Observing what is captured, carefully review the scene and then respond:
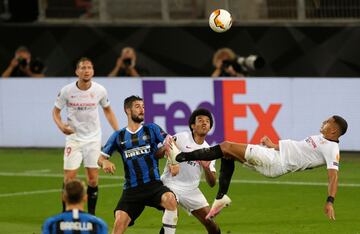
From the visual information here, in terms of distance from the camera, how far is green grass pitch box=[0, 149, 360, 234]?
18.2 m

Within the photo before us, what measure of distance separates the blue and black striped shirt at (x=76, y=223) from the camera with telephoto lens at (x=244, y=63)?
1556cm

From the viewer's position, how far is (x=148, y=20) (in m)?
31.6

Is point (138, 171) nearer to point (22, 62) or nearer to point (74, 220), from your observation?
point (74, 220)

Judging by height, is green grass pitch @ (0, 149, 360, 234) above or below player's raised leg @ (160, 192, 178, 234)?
below

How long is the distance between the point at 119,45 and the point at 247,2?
388 cm

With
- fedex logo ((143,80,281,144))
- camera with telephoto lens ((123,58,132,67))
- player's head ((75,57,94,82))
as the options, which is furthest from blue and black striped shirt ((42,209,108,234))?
camera with telephoto lens ((123,58,132,67))

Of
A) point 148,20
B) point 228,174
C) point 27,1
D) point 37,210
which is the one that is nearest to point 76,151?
point 37,210

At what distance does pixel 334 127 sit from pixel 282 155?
0.83 m

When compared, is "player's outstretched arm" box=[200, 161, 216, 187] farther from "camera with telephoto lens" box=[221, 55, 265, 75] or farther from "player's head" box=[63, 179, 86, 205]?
"camera with telephoto lens" box=[221, 55, 265, 75]

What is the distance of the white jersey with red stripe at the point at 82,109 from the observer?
1900 cm

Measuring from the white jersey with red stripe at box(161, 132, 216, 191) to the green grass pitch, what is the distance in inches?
81.1

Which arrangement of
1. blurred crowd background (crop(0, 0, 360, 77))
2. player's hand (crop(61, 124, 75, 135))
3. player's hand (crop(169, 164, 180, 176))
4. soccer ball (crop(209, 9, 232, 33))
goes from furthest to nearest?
blurred crowd background (crop(0, 0, 360, 77)), soccer ball (crop(209, 9, 232, 33)), player's hand (crop(61, 124, 75, 135)), player's hand (crop(169, 164, 180, 176))

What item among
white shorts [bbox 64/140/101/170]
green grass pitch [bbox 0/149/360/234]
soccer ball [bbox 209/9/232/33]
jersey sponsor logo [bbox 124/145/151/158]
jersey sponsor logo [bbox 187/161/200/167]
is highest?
soccer ball [bbox 209/9/232/33]

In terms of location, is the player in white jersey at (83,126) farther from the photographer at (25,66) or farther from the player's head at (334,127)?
the photographer at (25,66)
